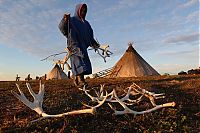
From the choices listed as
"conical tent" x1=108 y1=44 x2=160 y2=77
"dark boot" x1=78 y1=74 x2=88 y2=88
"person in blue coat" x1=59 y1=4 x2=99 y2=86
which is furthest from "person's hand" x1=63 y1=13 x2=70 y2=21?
"conical tent" x1=108 y1=44 x2=160 y2=77

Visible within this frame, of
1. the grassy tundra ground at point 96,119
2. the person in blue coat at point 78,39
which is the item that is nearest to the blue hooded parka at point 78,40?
the person in blue coat at point 78,39

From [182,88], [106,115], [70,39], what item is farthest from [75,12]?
[106,115]

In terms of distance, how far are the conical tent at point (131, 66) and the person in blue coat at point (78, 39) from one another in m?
13.0

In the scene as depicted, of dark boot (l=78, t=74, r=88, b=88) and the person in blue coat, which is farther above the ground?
the person in blue coat

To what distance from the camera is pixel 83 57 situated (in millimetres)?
8602

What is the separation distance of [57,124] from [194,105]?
299 cm

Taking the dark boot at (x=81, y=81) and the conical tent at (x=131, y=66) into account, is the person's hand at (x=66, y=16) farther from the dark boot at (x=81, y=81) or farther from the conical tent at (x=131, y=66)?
the conical tent at (x=131, y=66)

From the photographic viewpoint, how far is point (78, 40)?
28.9ft

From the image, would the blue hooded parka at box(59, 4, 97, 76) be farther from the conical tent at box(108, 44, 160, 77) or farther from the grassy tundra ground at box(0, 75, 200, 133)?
the conical tent at box(108, 44, 160, 77)

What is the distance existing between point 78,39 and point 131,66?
44.9 feet

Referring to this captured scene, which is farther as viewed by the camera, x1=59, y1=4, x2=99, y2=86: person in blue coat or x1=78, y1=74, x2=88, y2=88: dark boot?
x1=78, y1=74, x2=88, y2=88: dark boot

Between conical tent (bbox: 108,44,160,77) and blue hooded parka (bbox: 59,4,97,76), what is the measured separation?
1305 cm

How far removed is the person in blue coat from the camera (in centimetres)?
855

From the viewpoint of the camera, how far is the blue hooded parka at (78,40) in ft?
28.1
